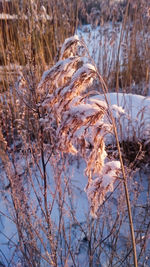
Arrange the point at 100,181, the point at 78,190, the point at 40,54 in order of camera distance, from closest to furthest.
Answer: the point at 100,181 → the point at 78,190 → the point at 40,54

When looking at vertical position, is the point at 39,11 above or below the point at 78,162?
above

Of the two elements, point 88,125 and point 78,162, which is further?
point 78,162

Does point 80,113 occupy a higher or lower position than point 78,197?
higher

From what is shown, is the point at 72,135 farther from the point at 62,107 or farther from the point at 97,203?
the point at 97,203

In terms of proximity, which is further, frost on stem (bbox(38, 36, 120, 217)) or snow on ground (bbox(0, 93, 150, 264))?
snow on ground (bbox(0, 93, 150, 264))

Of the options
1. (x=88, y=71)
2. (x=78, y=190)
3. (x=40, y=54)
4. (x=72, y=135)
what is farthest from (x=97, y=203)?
(x=40, y=54)

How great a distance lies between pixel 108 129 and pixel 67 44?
0.27 m

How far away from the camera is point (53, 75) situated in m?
0.71

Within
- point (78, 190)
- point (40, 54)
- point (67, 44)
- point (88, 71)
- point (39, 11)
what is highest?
point (39, 11)

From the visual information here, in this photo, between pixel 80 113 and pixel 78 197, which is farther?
pixel 78 197

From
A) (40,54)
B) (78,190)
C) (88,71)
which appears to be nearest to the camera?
(88,71)

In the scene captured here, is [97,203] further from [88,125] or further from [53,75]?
[53,75]

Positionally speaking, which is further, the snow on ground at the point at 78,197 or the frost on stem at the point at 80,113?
the snow on ground at the point at 78,197

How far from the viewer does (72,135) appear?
70 cm
